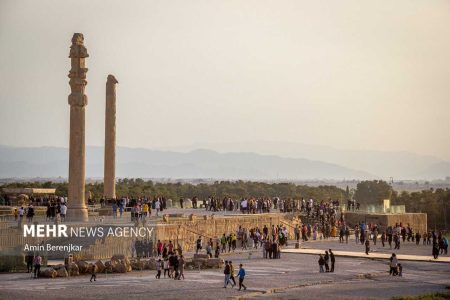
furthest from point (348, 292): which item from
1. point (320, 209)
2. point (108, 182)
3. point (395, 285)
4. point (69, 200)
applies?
point (320, 209)

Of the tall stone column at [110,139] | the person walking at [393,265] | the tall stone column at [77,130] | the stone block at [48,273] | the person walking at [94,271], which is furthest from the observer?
the tall stone column at [110,139]

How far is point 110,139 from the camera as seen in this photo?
4769 cm

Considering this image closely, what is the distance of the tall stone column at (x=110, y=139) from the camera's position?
4725 centimetres

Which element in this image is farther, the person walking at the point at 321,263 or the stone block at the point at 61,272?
the person walking at the point at 321,263

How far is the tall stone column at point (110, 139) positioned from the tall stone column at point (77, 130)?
26.9 ft

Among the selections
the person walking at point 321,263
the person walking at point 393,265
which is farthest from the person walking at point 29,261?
the person walking at point 393,265

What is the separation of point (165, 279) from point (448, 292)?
947 centimetres

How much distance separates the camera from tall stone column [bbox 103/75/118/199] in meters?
47.2

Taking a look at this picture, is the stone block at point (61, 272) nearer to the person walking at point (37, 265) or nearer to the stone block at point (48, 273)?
the stone block at point (48, 273)

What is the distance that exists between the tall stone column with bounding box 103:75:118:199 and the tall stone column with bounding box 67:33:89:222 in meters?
8.19

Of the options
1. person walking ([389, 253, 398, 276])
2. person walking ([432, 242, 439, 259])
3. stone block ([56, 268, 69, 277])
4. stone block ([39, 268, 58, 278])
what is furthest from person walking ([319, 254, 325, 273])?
stone block ([39, 268, 58, 278])

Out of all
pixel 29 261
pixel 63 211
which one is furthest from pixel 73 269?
pixel 63 211

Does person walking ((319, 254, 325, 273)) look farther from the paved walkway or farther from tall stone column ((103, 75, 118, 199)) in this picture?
tall stone column ((103, 75, 118, 199))

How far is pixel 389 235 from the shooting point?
44.9 meters
